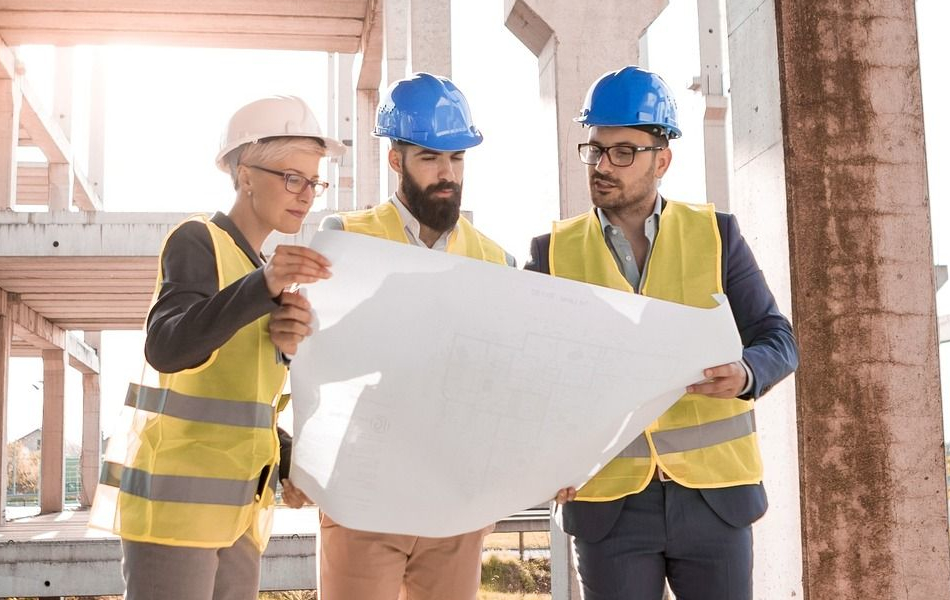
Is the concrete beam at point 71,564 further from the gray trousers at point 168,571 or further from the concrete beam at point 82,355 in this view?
the concrete beam at point 82,355

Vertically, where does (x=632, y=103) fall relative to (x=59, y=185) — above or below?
below

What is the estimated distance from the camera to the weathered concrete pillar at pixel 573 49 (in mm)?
5922

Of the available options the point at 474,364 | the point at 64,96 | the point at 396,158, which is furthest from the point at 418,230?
the point at 64,96

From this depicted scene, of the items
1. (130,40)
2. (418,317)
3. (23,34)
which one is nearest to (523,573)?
(130,40)

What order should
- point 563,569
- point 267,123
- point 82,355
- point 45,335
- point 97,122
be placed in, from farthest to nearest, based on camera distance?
point 97,122 → point 82,355 → point 45,335 → point 563,569 → point 267,123

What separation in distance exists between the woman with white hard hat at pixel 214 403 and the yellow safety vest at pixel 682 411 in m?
0.74

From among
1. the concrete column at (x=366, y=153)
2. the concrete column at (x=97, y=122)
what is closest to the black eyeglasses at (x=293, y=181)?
the concrete column at (x=366, y=153)

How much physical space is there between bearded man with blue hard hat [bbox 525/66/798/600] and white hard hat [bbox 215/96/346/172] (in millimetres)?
718

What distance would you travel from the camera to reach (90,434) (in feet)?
93.0

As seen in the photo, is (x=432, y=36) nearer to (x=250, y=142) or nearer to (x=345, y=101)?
(x=250, y=142)

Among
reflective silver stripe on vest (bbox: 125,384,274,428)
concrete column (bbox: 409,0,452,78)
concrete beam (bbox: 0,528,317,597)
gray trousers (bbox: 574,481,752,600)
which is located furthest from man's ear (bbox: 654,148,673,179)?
concrete beam (bbox: 0,528,317,597)

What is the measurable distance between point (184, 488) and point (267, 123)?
2.95 ft

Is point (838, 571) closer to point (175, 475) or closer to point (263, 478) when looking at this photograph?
point (263, 478)

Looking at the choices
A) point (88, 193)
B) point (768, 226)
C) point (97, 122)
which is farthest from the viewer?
point (88, 193)
